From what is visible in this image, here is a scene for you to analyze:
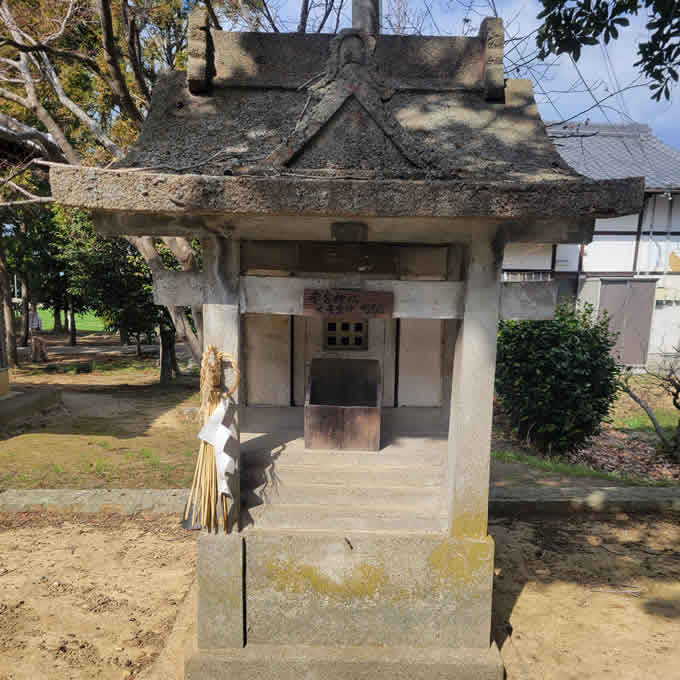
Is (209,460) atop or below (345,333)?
below

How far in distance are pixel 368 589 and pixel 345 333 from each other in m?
2.06

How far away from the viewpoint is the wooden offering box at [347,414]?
3867 mm

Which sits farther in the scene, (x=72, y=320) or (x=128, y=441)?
(x=72, y=320)

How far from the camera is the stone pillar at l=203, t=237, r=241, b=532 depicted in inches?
119

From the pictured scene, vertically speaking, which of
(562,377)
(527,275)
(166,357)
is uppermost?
(527,275)

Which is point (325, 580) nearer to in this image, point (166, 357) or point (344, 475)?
point (344, 475)

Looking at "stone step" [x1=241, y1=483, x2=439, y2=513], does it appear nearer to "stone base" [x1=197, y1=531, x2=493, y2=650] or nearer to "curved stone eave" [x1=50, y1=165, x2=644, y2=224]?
"stone base" [x1=197, y1=531, x2=493, y2=650]

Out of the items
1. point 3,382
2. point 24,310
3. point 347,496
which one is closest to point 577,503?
point 347,496

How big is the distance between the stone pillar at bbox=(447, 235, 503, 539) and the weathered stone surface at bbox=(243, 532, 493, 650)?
22cm

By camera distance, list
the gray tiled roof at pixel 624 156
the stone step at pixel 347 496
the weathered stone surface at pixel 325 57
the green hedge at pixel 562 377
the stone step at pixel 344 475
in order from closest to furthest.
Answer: the stone step at pixel 347 496
the stone step at pixel 344 475
the weathered stone surface at pixel 325 57
the green hedge at pixel 562 377
the gray tiled roof at pixel 624 156

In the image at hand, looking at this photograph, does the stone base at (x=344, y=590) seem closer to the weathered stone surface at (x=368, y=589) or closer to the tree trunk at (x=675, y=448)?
the weathered stone surface at (x=368, y=589)

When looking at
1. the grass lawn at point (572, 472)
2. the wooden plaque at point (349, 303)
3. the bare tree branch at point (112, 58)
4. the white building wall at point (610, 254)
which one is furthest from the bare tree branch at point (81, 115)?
the white building wall at point (610, 254)

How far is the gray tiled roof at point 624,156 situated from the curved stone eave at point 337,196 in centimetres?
1398

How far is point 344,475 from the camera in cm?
359
